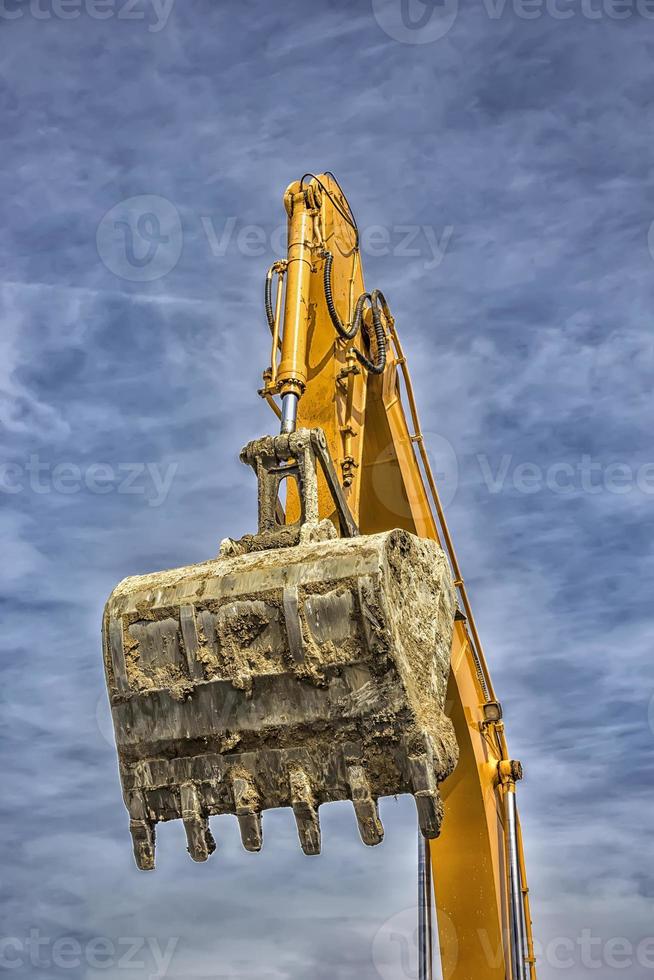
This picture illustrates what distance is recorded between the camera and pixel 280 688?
5586 millimetres

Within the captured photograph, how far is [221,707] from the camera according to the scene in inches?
224

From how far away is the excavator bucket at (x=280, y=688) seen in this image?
215 inches

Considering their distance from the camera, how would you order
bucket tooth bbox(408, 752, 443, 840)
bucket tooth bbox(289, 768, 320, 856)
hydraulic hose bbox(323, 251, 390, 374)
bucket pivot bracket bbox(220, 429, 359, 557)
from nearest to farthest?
bucket tooth bbox(408, 752, 443, 840) < bucket tooth bbox(289, 768, 320, 856) < bucket pivot bracket bbox(220, 429, 359, 557) < hydraulic hose bbox(323, 251, 390, 374)

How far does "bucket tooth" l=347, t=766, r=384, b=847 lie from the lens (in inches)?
213

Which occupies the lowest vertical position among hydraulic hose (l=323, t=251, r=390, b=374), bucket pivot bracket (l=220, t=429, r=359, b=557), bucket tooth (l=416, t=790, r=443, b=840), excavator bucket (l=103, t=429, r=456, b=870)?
bucket tooth (l=416, t=790, r=443, b=840)

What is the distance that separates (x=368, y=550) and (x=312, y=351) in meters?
3.09

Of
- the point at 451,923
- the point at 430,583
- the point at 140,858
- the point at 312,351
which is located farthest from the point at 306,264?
the point at 451,923

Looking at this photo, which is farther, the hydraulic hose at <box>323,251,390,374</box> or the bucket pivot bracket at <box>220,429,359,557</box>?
the hydraulic hose at <box>323,251,390,374</box>

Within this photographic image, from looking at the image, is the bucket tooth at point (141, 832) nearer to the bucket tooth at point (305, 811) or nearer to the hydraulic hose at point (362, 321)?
the bucket tooth at point (305, 811)

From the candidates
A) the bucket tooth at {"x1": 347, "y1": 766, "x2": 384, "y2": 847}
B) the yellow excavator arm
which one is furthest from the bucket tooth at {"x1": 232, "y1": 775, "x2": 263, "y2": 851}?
the yellow excavator arm

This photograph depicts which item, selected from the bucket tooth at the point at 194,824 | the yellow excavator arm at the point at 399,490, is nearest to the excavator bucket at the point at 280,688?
the bucket tooth at the point at 194,824

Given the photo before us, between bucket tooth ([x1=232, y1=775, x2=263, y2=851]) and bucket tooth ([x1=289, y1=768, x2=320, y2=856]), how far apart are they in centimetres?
19

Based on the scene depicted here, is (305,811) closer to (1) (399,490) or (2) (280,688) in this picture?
(2) (280,688)

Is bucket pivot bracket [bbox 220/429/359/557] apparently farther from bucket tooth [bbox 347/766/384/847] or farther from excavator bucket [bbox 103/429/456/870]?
bucket tooth [bbox 347/766/384/847]
